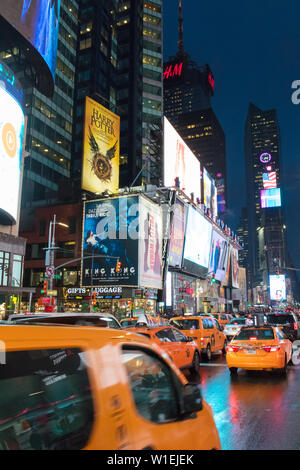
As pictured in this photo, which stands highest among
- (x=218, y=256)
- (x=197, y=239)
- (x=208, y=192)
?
(x=208, y=192)

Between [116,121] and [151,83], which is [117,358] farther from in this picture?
[151,83]

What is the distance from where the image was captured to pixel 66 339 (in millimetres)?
2473

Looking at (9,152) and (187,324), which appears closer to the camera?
(187,324)

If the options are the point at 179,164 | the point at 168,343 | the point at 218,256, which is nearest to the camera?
the point at 168,343

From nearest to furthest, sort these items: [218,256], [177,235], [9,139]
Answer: [9,139]
[177,235]
[218,256]

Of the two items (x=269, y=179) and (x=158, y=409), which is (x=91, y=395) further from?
(x=269, y=179)

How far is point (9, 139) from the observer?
3284 cm

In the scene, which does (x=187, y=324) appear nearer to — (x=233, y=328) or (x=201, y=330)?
(x=201, y=330)

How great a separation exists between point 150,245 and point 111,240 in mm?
5128

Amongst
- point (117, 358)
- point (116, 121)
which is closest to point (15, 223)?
point (116, 121)

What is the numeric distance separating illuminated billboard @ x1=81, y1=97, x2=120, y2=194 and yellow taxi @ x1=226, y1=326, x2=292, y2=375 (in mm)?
33694

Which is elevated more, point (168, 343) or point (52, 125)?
point (52, 125)

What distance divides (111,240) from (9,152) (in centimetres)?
2088

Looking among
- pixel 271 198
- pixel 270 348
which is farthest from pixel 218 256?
pixel 270 348
